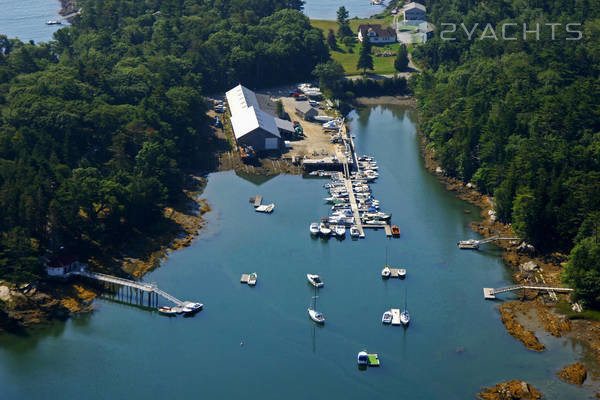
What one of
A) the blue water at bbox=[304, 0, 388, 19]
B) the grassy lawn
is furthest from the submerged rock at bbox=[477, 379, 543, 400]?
the blue water at bbox=[304, 0, 388, 19]

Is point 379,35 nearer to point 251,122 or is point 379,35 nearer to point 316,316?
point 251,122

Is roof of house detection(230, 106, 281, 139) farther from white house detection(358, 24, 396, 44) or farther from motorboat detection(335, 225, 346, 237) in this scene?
white house detection(358, 24, 396, 44)

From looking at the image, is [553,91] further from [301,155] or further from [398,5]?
[398,5]

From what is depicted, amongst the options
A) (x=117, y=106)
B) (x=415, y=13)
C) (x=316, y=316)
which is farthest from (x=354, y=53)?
(x=316, y=316)

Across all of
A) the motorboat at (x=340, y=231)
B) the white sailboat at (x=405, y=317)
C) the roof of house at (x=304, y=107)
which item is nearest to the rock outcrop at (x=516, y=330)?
the white sailboat at (x=405, y=317)

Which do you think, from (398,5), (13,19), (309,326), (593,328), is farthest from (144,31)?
(593,328)

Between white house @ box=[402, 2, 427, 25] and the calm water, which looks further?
white house @ box=[402, 2, 427, 25]
